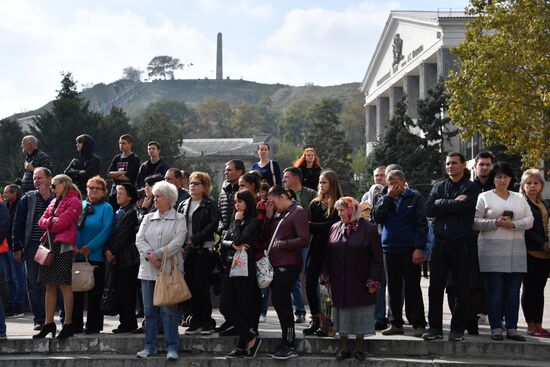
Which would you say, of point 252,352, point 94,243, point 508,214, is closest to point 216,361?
point 252,352

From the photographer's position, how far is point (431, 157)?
204ft

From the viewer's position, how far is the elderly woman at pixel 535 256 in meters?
11.2

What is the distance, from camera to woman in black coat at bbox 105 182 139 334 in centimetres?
1157

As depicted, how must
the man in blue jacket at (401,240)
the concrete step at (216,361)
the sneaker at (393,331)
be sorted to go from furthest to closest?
the sneaker at (393,331) → the man in blue jacket at (401,240) → the concrete step at (216,361)

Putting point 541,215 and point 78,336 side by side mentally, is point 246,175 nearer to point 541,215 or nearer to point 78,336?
point 78,336

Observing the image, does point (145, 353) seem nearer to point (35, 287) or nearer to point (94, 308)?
point (94, 308)

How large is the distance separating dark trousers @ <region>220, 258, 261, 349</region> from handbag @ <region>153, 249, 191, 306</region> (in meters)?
0.48

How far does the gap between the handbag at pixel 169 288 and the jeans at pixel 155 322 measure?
0.16m

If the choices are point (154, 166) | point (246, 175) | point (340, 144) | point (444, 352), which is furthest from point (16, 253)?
point (340, 144)

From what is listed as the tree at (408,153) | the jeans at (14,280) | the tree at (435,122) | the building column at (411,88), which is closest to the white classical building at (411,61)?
the building column at (411,88)

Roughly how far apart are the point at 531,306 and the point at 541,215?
1.11 m

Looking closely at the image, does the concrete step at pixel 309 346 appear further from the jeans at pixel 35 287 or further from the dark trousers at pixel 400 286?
the jeans at pixel 35 287

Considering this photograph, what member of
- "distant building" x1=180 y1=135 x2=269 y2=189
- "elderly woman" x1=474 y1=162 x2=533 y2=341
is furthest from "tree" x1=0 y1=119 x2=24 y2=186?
"elderly woman" x1=474 y1=162 x2=533 y2=341

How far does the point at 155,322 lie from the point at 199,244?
1.07 m
